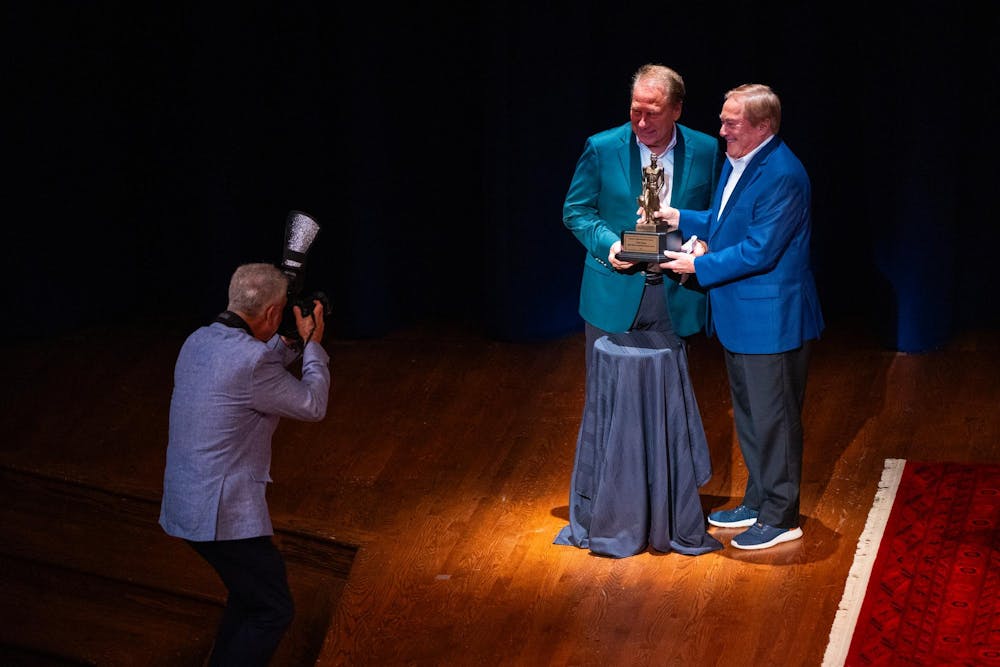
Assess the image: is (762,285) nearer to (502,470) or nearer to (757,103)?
Result: (757,103)

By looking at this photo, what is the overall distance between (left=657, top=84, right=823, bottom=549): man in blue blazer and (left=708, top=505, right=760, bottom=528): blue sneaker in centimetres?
7

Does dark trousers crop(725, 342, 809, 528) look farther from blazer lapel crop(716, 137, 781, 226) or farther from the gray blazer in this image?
the gray blazer

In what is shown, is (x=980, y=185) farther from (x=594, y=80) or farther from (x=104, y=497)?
(x=104, y=497)

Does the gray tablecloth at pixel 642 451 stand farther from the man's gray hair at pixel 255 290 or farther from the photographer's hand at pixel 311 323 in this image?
the man's gray hair at pixel 255 290

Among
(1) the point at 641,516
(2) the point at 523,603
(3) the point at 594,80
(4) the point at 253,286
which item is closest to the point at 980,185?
(3) the point at 594,80

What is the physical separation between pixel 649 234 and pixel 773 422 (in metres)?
0.68

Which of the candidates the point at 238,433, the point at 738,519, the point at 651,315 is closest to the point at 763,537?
the point at 738,519

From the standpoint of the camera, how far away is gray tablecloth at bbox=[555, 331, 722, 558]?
4078 millimetres

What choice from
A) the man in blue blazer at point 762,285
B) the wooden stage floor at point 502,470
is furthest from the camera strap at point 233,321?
the man in blue blazer at point 762,285

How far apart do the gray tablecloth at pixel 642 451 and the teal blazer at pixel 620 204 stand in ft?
0.33

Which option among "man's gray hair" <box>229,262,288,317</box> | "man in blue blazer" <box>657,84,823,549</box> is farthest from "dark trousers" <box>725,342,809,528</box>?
"man's gray hair" <box>229,262,288,317</box>

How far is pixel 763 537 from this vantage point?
165 inches

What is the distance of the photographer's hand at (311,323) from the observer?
368 centimetres

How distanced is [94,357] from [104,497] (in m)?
1.45
